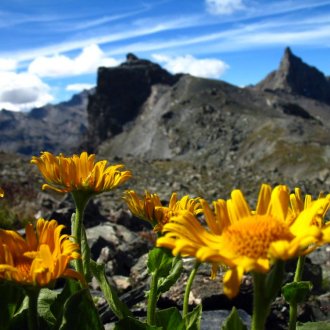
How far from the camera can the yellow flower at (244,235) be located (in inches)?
102

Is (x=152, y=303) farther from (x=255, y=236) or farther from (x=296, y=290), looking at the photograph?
(x=255, y=236)

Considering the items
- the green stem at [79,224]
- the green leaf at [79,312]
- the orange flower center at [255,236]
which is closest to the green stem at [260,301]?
the orange flower center at [255,236]

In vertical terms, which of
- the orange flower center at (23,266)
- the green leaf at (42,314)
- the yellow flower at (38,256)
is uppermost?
the yellow flower at (38,256)

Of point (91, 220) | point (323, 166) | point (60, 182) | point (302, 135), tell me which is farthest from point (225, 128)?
point (60, 182)

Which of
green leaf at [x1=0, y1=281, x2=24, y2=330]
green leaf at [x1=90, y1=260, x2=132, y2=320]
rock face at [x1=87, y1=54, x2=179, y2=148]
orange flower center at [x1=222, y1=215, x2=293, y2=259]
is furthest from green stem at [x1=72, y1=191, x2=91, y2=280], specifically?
rock face at [x1=87, y1=54, x2=179, y2=148]

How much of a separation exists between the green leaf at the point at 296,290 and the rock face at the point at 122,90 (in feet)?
444

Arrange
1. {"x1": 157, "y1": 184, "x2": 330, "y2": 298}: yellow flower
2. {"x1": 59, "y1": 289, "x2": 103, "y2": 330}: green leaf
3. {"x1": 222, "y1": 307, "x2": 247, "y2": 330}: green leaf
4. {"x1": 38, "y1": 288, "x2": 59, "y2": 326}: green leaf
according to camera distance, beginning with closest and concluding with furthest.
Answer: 1. {"x1": 157, "y1": 184, "x2": 330, "y2": 298}: yellow flower
2. {"x1": 222, "y1": 307, "x2": 247, "y2": 330}: green leaf
3. {"x1": 59, "y1": 289, "x2": 103, "y2": 330}: green leaf
4. {"x1": 38, "y1": 288, "x2": 59, "y2": 326}: green leaf

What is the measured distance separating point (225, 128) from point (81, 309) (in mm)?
71861

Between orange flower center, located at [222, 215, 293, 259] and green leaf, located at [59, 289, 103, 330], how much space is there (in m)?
1.10

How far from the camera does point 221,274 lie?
7.94m

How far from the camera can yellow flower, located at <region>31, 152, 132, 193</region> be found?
428 cm

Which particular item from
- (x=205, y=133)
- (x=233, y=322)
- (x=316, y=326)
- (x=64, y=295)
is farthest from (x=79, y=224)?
(x=205, y=133)

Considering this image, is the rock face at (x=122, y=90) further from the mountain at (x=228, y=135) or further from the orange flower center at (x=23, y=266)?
the orange flower center at (x=23, y=266)

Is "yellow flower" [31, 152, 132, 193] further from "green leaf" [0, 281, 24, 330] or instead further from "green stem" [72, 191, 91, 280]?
"green leaf" [0, 281, 24, 330]
